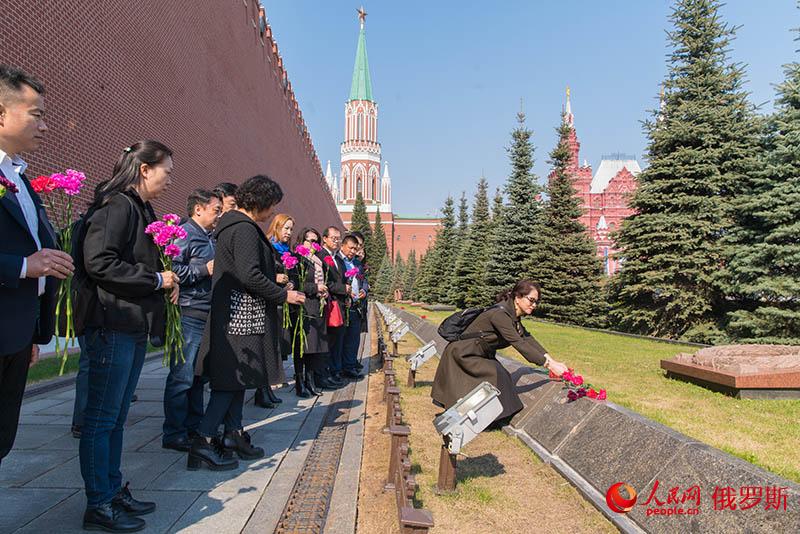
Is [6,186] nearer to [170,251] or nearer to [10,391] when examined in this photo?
[10,391]

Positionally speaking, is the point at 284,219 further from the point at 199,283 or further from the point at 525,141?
the point at 525,141

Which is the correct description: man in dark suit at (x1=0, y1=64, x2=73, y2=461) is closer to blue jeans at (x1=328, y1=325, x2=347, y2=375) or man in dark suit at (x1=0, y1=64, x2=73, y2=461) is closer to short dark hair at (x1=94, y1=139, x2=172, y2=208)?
short dark hair at (x1=94, y1=139, x2=172, y2=208)

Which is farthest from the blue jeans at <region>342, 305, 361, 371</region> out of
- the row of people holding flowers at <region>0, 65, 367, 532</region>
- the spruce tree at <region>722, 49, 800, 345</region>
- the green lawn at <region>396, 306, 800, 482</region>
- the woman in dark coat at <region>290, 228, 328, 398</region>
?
the spruce tree at <region>722, 49, 800, 345</region>

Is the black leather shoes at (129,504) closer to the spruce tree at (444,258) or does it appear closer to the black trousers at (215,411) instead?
the black trousers at (215,411)

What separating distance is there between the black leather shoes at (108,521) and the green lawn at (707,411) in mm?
3820

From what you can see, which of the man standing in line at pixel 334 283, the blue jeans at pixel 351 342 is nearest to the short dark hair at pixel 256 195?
the man standing in line at pixel 334 283

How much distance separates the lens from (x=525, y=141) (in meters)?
29.5

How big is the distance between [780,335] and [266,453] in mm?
12357

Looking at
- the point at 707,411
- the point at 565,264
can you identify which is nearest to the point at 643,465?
the point at 707,411

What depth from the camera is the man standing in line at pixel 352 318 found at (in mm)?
8125

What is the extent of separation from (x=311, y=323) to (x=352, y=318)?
6.06ft

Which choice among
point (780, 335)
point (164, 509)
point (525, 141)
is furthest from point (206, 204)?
point (525, 141)

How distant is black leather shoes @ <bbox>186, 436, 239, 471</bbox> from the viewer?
3904mm

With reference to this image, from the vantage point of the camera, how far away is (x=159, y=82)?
47.2ft
